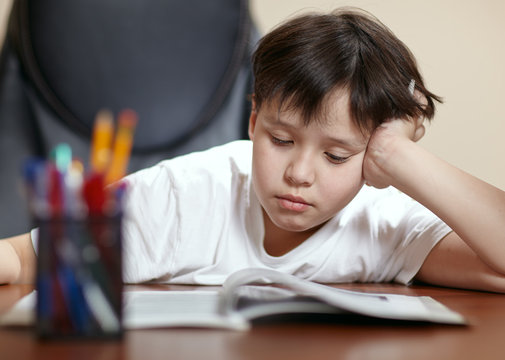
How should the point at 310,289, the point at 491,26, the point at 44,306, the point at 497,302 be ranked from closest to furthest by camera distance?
the point at 44,306
the point at 310,289
the point at 497,302
the point at 491,26

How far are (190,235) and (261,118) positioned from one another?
9.7 inches

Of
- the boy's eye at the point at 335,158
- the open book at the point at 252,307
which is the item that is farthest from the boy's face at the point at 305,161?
the open book at the point at 252,307

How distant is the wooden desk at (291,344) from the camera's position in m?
0.45

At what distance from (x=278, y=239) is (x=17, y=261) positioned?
42cm

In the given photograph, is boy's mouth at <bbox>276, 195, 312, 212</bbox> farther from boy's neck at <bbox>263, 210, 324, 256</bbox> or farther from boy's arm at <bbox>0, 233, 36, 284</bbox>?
boy's arm at <bbox>0, 233, 36, 284</bbox>

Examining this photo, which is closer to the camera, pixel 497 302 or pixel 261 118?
pixel 497 302

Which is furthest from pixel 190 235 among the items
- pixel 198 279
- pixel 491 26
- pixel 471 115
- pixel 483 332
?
pixel 491 26

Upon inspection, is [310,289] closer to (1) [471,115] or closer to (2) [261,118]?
(2) [261,118]

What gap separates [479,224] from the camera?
866 mm

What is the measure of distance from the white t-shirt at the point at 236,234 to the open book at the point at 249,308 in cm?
37

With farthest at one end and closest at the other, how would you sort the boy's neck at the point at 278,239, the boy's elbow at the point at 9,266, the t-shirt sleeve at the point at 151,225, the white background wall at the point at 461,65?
the white background wall at the point at 461,65
the boy's neck at the point at 278,239
the t-shirt sleeve at the point at 151,225
the boy's elbow at the point at 9,266

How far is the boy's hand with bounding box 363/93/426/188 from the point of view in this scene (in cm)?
90

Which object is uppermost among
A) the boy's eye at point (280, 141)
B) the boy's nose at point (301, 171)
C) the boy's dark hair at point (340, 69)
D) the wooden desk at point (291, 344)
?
the boy's dark hair at point (340, 69)

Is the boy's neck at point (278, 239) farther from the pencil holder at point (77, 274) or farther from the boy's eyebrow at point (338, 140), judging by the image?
the pencil holder at point (77, 274)
